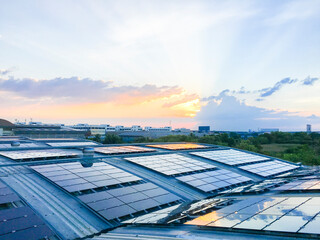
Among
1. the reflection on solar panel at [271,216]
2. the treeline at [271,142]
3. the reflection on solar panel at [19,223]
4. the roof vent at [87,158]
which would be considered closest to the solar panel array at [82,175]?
the roof vent at [87,158]

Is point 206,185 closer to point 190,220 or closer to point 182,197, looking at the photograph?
point 182,197

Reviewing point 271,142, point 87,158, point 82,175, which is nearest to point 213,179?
point 82,175

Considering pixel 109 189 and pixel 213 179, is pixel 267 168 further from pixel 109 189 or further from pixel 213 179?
pixel 109 189

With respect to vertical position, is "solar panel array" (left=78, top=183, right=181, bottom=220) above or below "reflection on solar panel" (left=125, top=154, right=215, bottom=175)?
below

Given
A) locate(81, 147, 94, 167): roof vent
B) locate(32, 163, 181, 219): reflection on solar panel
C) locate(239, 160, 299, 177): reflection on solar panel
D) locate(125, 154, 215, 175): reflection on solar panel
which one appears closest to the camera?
locate(32, 163, 181, 219): reflection on solar panel

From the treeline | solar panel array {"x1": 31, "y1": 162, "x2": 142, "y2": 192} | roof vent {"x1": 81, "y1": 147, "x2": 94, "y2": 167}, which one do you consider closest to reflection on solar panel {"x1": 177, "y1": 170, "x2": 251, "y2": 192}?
solar panel array {"x1": 31, "y1": 162, "x2": 142, "y2": 192}

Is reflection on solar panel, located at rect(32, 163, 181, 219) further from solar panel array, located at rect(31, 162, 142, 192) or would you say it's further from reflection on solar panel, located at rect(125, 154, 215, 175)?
reflection on solar panel, located at rect(125, 154, 215, 175)
